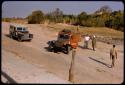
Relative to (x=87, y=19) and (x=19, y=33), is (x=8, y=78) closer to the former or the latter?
(x=19, y=33)

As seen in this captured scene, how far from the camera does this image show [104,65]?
2600 centimetres

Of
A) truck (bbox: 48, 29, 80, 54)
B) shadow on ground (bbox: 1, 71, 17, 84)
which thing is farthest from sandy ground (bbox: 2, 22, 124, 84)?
shadow on ground (bbox: 1, 71, 17, 84)

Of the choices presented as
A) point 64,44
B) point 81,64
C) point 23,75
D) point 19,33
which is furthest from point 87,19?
point 23,75

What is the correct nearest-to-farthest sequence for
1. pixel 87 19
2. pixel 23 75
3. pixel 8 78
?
pixel 8 78
pixel 23 75
pixel 87 19

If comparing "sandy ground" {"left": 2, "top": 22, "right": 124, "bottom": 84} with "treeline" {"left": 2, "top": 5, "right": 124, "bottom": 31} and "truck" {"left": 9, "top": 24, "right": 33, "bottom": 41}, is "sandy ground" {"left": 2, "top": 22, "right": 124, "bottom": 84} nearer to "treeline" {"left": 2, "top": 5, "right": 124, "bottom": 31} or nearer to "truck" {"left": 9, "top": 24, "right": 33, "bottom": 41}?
"truck" {"left": 9, "top": 24, "right": 33, "bottom": 41}

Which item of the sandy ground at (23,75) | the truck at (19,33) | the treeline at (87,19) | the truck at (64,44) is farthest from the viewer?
the treeline at (87,19)

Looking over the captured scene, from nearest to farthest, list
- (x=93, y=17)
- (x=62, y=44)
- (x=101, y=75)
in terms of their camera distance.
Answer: (x=101, y=75) → (x=62, y=44) → (x=93, y=17)

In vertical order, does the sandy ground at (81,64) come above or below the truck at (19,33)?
below

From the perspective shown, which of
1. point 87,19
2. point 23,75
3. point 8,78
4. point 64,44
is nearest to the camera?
point 8,78

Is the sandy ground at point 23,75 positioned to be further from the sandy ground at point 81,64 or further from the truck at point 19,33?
the truck at point 19,33

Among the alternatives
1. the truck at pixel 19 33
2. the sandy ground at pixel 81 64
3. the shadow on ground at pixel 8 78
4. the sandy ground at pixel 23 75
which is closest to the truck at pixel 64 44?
the sandy ground at pixel 81 64

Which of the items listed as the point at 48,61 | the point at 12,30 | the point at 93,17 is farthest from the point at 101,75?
the point at 93,17

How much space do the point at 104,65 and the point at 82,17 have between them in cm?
4048

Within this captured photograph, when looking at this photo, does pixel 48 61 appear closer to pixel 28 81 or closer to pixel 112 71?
pixel 112 71
